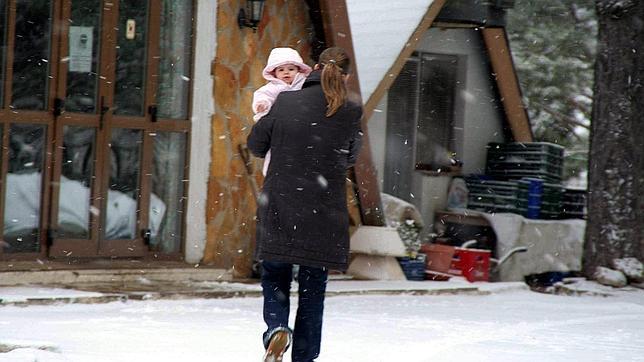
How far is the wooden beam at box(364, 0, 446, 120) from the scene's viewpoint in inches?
520

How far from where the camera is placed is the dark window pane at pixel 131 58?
10359 mm

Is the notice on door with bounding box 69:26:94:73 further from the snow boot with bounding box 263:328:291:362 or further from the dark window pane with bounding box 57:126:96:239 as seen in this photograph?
the snow boot with bounding box 263:328:291:362

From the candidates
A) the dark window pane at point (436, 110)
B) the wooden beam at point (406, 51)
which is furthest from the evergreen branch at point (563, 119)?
the wooden beam at point (406, 51)

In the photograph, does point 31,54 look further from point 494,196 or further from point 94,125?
point 494,196

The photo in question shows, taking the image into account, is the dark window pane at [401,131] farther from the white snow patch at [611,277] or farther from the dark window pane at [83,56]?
the dark window pane at [83,56]

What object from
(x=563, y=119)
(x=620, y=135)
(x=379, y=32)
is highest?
(x=379, y=32)

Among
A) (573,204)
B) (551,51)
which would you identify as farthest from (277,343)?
(551,51)

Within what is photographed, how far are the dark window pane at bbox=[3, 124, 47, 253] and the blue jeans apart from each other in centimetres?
421

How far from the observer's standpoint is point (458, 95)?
1582 centimetres

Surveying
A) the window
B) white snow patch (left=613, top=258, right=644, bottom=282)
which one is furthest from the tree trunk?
the window

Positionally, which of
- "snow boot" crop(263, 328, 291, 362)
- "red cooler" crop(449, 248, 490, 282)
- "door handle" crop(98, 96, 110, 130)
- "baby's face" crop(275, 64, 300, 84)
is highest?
"baby's face" crop(275, 64, 300, 84)

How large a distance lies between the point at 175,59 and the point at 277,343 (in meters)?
5.08

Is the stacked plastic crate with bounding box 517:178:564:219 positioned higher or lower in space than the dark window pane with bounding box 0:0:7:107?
lower

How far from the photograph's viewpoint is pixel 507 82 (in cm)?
1566
